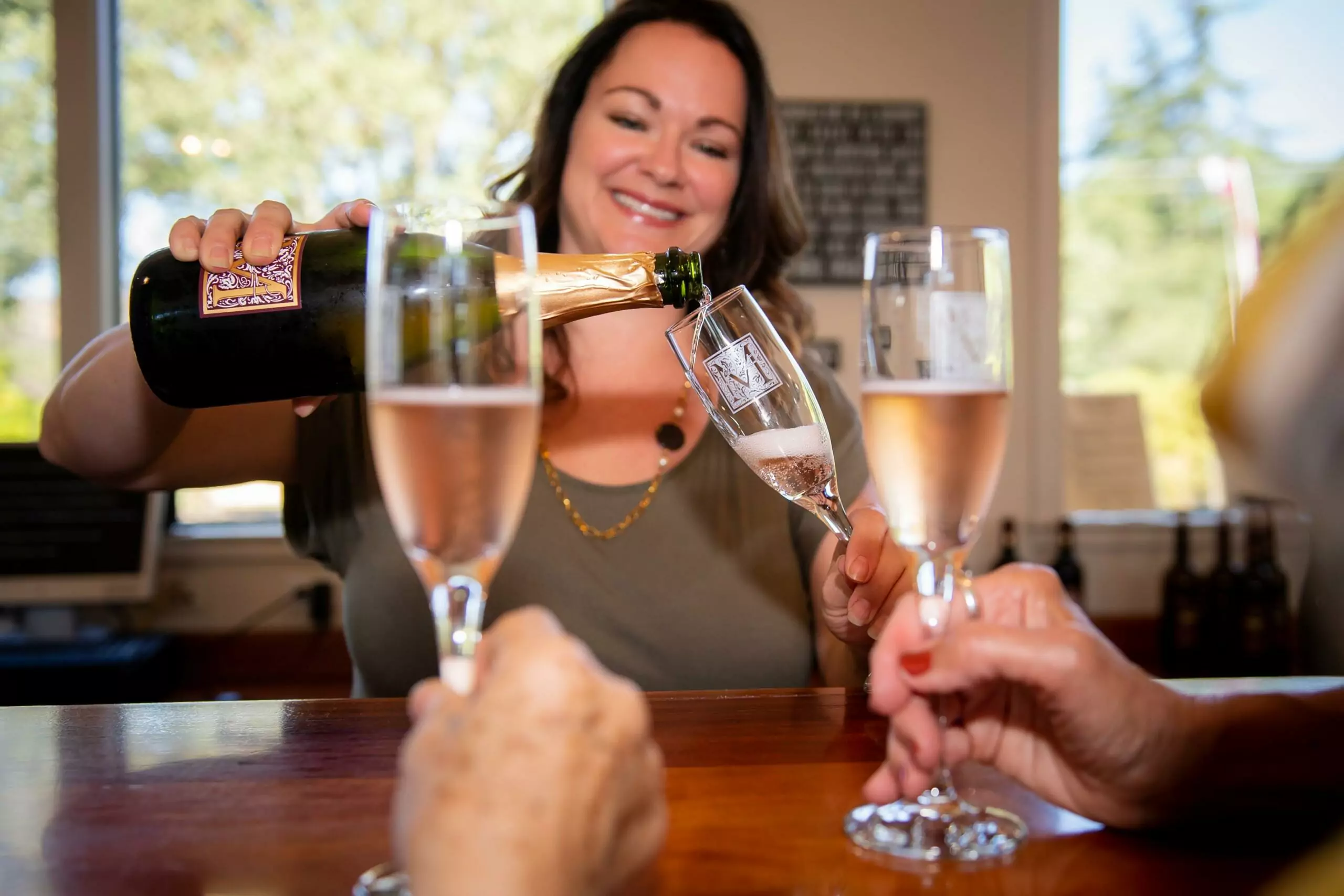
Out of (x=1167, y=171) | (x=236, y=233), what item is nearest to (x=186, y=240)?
(x=236, y=233)

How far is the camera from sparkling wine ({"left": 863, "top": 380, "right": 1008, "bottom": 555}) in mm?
545

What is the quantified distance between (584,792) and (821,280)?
7.82 feet

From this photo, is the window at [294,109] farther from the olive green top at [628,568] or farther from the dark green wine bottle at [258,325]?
the dark green wine bottle at [258,325]

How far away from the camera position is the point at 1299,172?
2859 mm

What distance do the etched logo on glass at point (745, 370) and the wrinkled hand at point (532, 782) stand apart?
1.48ft

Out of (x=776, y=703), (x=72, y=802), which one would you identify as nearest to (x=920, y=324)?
(x=776, y=703)

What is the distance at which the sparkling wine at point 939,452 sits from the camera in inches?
21.5

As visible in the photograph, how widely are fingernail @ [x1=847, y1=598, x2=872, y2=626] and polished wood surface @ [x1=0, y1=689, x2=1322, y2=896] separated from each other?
0.29ft

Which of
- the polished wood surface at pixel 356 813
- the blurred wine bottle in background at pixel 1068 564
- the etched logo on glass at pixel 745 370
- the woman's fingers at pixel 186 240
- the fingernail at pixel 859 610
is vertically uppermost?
the woman's fingers at pixel 186 240

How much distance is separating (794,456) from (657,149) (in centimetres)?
67

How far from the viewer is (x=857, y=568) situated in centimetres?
82

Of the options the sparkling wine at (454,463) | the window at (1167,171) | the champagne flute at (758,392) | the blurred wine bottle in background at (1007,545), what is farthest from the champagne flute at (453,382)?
the window at (1167,171)

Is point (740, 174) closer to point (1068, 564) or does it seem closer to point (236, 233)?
point (236, 233)

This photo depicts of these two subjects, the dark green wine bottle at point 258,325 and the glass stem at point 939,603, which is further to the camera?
the dark green wine bottle at point 258,325
